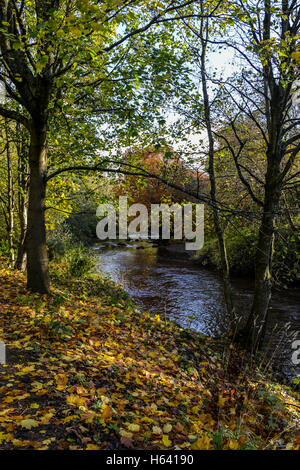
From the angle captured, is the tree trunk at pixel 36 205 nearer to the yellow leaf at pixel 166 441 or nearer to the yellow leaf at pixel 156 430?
the yellow leaf at pixel 156 430

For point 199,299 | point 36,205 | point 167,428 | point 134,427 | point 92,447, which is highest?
point 36,205

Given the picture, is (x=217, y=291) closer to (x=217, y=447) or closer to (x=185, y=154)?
(x=185, y=154)

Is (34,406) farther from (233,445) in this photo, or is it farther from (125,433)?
(233,445)

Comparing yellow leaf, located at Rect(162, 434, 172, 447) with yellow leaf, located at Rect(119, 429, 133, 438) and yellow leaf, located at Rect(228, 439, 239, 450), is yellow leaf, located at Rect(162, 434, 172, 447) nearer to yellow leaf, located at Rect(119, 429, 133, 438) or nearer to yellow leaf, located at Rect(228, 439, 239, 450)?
yellow leaf, located at Rect(119, 429, 133, 438)

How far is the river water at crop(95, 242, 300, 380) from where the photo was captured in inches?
292

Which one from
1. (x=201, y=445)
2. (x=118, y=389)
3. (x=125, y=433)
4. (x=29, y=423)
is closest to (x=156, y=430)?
(x=125, y=433)

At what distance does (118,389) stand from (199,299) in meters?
7.76

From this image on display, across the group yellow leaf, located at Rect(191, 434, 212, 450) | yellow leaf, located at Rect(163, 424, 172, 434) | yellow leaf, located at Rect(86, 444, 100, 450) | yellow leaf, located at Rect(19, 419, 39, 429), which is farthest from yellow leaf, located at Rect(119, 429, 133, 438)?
yellow leaf, located at Rect(19, 419, 39, 429)

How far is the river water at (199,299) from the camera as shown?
24.3ft

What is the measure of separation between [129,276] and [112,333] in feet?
28.6

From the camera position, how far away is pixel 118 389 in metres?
3.45

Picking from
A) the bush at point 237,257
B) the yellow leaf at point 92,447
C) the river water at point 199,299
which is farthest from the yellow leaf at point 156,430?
the bush at point 237,257

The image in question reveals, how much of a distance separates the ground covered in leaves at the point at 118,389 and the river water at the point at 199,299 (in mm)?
1142

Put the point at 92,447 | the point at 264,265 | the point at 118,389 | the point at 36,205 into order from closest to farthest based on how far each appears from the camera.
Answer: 1. the point at 92,447
2. the point at 118,389
3. the point at 36,205
4. the point at 264,265
